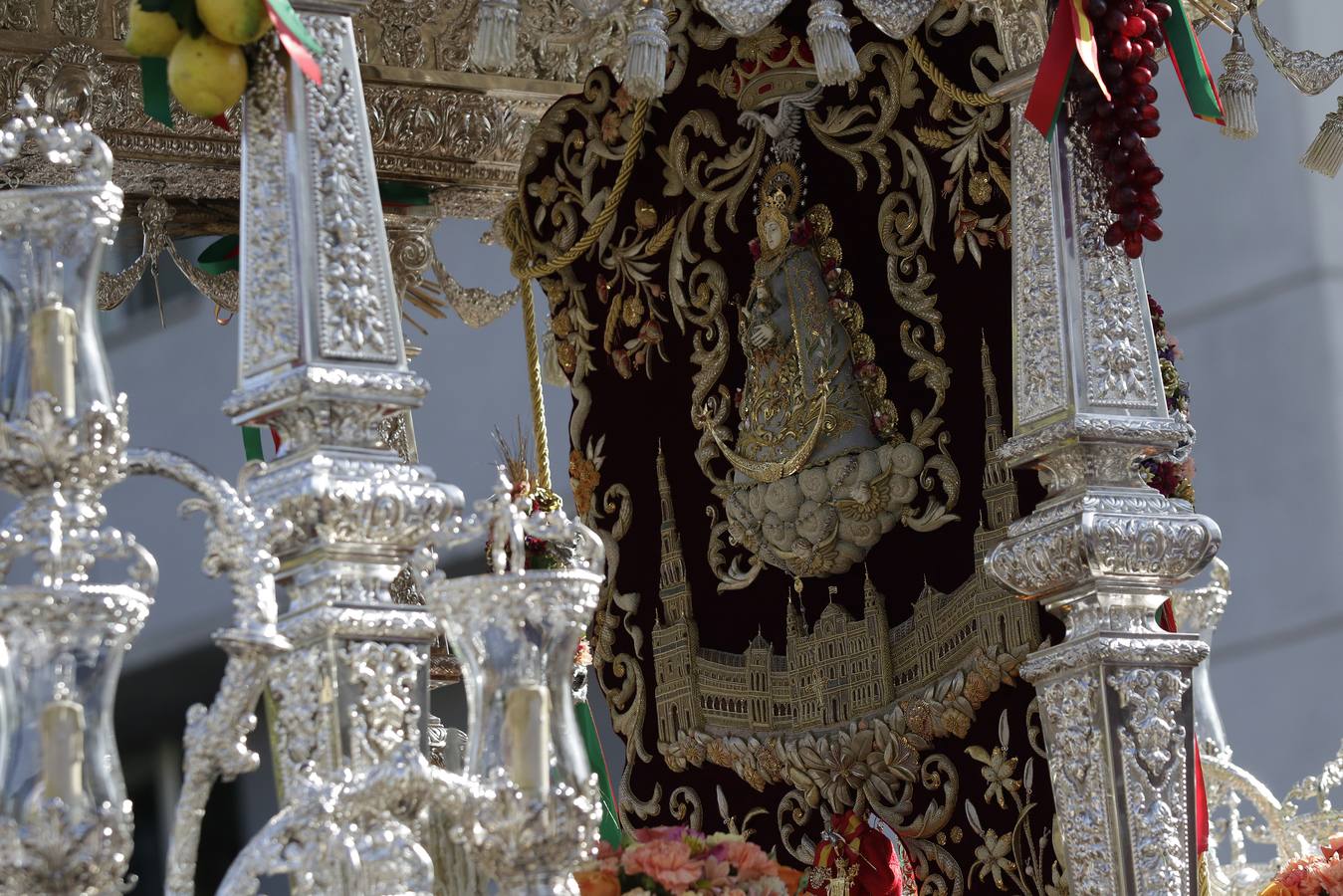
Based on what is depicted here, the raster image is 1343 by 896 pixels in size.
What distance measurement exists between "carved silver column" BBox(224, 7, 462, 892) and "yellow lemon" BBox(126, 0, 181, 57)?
0.14 metres

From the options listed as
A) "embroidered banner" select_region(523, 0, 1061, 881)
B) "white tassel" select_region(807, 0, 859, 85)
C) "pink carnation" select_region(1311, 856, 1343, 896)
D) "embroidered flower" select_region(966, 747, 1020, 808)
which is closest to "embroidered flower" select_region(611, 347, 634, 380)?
"embroidered banner" select_region(523, 0, 1061, 881)

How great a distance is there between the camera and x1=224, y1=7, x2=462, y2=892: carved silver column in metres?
3.37

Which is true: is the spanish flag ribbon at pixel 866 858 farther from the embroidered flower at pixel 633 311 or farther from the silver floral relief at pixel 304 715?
the silver floral relief at pixel 304 715

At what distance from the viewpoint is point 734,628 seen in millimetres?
5398

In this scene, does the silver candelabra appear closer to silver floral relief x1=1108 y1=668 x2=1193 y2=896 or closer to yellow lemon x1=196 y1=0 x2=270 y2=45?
yellow lemon x1=196 y1=0 x2=270 y2=45

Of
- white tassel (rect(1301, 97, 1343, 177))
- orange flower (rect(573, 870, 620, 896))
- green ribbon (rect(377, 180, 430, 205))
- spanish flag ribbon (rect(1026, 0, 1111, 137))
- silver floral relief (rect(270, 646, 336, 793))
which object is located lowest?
orange flower (rect(573, 870, 620, 896))

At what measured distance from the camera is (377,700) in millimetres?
3396

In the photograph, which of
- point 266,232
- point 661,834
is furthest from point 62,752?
point 661,834

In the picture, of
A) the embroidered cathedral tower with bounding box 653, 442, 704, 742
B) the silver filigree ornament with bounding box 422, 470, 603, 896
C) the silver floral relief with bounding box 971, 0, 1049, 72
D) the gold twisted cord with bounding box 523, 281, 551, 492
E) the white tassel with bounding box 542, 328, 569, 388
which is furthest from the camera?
the white tassel with bounding box 542, 328, 569, 388

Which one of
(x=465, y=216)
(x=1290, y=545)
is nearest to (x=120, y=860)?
(x=465, y=216)

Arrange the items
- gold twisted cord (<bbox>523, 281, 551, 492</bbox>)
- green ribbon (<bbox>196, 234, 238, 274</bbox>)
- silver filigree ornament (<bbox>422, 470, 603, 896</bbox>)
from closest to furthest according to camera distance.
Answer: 1. silver filigree ornament (<bbox>422, 470, 603, 896</bbox>)
2. gold twisted cord (<bbox>523, 281, 551, 492</bbox>)
3. green ribbon (<bbox>196, 234, 238, 274</bbox>)

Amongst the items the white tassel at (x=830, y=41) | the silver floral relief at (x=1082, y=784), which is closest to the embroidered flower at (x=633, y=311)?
the white tassel at (x=830, y=41)

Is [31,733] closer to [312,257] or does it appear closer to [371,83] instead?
[312,257]

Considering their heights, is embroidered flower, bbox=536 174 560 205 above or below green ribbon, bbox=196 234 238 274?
above
